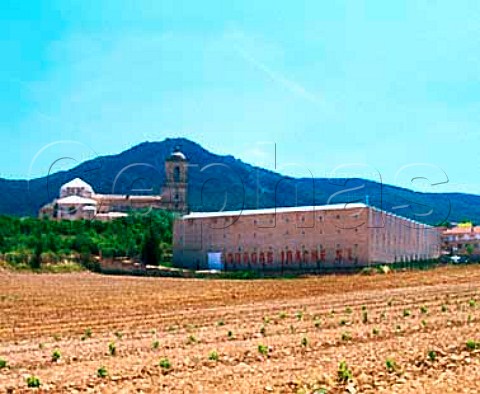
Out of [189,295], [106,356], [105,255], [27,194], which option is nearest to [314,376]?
[106,356]

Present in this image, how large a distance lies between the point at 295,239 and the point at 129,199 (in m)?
69.9

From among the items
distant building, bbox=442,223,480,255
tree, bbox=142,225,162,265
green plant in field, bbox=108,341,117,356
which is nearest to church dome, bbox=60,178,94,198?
tree, bbox=142,225,162,265

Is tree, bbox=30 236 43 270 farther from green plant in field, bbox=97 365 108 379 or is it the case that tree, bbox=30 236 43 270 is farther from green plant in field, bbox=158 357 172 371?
green plant in field, bbox=97 365 108 379

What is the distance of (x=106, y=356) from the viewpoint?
15578 mm

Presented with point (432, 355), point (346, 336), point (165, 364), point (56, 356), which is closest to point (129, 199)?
point (346, 336)

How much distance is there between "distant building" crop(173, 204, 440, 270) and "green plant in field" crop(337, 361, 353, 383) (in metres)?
50.6

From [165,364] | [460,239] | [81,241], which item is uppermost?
[460,239]

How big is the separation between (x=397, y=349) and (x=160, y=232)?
8181 centimetres

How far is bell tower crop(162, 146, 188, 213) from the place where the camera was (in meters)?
132

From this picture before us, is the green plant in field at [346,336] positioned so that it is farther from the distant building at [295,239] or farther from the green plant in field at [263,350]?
the distant building at [295,239]

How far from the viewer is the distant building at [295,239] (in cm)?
6356

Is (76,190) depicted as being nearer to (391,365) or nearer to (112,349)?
(112,349)

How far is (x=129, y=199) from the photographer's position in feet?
437

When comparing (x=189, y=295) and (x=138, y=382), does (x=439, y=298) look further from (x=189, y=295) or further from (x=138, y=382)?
(x=138, y=382)
